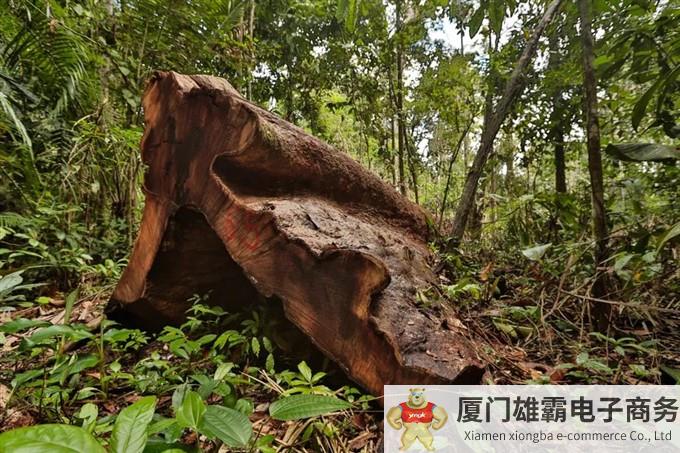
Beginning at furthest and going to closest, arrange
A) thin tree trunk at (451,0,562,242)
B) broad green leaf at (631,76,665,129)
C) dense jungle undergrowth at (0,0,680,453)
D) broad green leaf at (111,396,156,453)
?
1. thin tree trunk at (451,0,562,242)
2. broad green leaf at (631,76,665,129)
3. dense jungle undergrowth at (0,0,680,453)
4. broad green leaf at (111,396,156,453)

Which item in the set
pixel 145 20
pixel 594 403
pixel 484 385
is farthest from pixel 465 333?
pixel 145 20

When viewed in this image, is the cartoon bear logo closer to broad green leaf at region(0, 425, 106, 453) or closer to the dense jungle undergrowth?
the dense jungle undergrowth

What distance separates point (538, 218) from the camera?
349 cm

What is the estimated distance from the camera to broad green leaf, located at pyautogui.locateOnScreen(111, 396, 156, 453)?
640mm

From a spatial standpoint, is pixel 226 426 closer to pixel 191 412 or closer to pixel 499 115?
pixel 191 412

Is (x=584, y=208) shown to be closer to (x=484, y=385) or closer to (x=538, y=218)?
(x=538, y=218)

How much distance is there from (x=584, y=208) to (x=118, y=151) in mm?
3685

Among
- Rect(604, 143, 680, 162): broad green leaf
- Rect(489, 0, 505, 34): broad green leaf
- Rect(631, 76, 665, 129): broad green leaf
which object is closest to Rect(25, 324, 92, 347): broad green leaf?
Rect(489, 0, 505, 34): broad green leaf

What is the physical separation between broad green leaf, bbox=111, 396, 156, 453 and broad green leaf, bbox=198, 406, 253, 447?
0.31 ft

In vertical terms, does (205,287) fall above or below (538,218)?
below

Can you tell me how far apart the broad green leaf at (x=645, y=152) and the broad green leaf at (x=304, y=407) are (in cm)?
168

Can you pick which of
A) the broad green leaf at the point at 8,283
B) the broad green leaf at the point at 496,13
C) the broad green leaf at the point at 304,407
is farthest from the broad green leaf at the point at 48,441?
the broad green leaf at the point at 496,13

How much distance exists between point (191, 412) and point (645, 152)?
1996 mm

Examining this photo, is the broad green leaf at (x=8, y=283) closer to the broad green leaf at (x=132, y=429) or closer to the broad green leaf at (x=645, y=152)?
the broad green leaf at (x=132, y=429)
